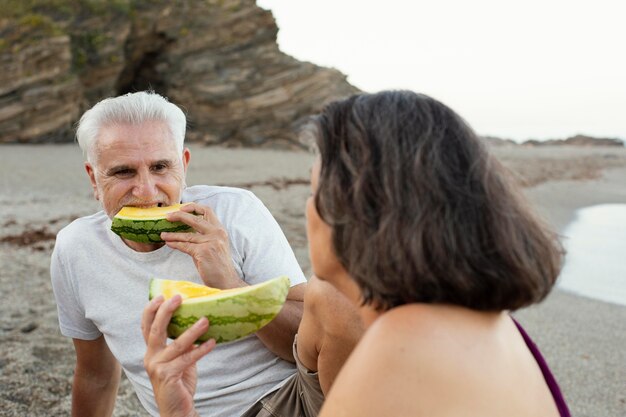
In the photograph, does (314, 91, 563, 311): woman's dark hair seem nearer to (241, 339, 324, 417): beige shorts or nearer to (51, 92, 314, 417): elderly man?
(241, 339, 324, 417): beige shorts

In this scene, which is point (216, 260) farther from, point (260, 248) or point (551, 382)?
point (551, 382)

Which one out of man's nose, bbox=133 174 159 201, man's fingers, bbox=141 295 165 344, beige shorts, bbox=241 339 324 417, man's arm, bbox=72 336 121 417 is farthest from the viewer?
man's arm, bbox=72 336 121 417

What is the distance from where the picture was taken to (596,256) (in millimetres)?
11656

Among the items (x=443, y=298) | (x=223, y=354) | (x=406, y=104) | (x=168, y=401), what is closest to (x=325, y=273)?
(x=443, y=298)

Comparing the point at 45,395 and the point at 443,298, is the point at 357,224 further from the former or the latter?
the point at 45,395

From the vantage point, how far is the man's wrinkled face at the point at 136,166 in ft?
10.0

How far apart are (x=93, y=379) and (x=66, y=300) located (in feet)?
1.58

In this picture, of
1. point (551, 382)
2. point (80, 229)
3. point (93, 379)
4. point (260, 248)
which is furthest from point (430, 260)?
point (93, 379)

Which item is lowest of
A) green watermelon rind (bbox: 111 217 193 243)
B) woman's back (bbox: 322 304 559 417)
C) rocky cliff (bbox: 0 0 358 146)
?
rocky cliff (bbox: 0 0 358 146)

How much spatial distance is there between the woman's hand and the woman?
0.56 metres

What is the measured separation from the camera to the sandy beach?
4.56 m

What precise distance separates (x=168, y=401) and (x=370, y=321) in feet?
2.35

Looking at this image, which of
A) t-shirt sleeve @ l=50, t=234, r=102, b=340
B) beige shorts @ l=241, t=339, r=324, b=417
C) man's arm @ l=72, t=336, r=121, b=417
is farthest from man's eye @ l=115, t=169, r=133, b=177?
beige shorts @ l=241, t=339, r=324, b=417

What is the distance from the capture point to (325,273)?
1.85 metres
